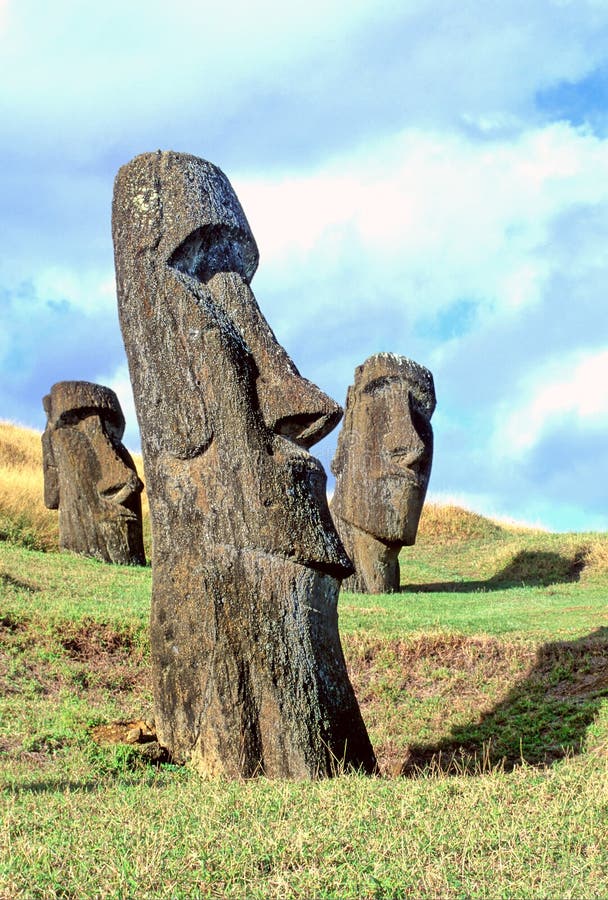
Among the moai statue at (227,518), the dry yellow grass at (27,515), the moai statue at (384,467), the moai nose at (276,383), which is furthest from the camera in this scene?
the dry yellow grass at (27,515)

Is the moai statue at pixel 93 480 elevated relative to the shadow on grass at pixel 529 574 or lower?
elevated

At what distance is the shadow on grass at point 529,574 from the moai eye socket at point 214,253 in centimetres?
987

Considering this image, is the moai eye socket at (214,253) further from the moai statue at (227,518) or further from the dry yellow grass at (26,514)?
the dry yellow grass at (26,514)

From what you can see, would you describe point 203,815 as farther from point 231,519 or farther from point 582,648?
point 582,648

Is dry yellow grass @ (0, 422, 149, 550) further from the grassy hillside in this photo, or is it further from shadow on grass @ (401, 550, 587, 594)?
shadow on grass @ (401, 550, 587, 594)

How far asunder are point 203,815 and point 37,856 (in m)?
0.80

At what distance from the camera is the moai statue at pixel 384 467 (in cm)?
1475

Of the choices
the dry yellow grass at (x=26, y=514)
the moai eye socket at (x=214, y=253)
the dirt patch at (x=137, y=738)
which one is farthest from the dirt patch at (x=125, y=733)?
the dry yellow grass at (x=26, y=514)

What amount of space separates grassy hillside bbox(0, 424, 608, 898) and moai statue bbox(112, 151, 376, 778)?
0.40m

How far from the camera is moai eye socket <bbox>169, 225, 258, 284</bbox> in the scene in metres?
6.55

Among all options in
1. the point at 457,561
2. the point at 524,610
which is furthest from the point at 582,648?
the point at 457,561

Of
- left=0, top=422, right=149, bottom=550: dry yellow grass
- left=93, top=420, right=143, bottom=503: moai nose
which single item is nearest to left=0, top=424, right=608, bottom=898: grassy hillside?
left=93, top=420, right=143, bottom=503: moai nose

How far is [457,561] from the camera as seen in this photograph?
20562 mm

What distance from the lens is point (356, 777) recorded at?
5.68m
